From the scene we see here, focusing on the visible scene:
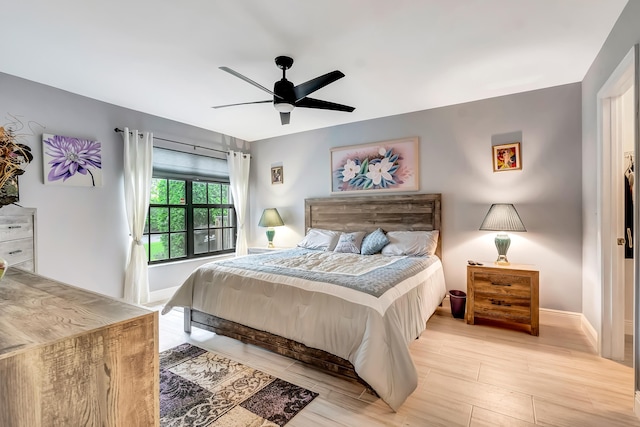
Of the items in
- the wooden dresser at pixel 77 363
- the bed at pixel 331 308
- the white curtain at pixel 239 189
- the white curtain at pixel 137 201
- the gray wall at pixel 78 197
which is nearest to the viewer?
the wooden dresser at pixel 77 363

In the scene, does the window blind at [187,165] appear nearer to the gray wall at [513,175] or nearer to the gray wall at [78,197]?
the gray wall at [78,197]

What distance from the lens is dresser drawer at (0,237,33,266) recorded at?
7.11 ft

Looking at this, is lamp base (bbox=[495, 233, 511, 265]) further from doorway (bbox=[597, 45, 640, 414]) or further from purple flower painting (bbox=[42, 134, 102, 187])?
purple flower painting (bbox=[42, 134, 102, 187])

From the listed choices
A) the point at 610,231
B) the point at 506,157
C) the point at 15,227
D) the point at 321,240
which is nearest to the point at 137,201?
the point at 15,227

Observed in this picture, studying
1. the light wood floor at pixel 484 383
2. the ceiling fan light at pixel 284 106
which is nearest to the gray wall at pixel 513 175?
the light wood floor at pixel 484 383

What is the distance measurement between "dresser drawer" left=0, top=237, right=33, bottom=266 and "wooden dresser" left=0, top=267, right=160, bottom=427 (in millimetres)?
1761

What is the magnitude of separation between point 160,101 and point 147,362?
3.58 meters

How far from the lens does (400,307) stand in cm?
217

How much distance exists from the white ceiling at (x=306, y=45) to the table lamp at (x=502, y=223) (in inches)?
53.1

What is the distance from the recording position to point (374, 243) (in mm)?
3760

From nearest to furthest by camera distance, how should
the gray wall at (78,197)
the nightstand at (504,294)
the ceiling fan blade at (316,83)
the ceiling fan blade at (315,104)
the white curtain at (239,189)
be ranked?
1. the ceiling fan blade at (316,83)
2. the ceiling fan blade at (315,104)
3. the nightstand at (504,294)
4. the gray wall at (78,197)
5. the white curtain at (239,189)

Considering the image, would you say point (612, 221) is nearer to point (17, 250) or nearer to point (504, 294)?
point (504, 294)

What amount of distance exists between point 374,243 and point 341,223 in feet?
2.71

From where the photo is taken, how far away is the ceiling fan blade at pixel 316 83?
2.29 meters
